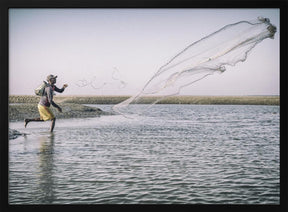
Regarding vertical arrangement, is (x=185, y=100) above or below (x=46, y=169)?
above

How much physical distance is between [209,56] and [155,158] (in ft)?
5.16

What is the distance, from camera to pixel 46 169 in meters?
4.67

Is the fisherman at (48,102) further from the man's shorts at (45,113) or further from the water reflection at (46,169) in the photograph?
the water reflection at (46,169)

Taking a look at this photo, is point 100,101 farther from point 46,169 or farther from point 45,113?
point 46,169

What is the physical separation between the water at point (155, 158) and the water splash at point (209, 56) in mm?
429

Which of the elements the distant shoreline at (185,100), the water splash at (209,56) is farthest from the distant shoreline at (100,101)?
the water splash at (209,56)

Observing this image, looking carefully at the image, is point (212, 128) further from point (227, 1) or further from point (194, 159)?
point (227, 1)

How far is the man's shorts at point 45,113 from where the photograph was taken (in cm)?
493

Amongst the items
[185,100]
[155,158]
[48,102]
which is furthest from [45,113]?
[185,100]

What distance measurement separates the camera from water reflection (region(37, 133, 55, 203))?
14.7ft

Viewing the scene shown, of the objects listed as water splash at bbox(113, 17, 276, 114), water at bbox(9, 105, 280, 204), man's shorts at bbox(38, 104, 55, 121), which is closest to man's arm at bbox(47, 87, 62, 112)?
man's shorts at bbox(38, 104, 55, 121)

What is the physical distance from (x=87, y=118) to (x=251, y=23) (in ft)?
8.71

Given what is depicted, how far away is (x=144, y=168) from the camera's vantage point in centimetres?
482

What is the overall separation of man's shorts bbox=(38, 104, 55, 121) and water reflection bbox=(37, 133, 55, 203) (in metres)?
0.24
